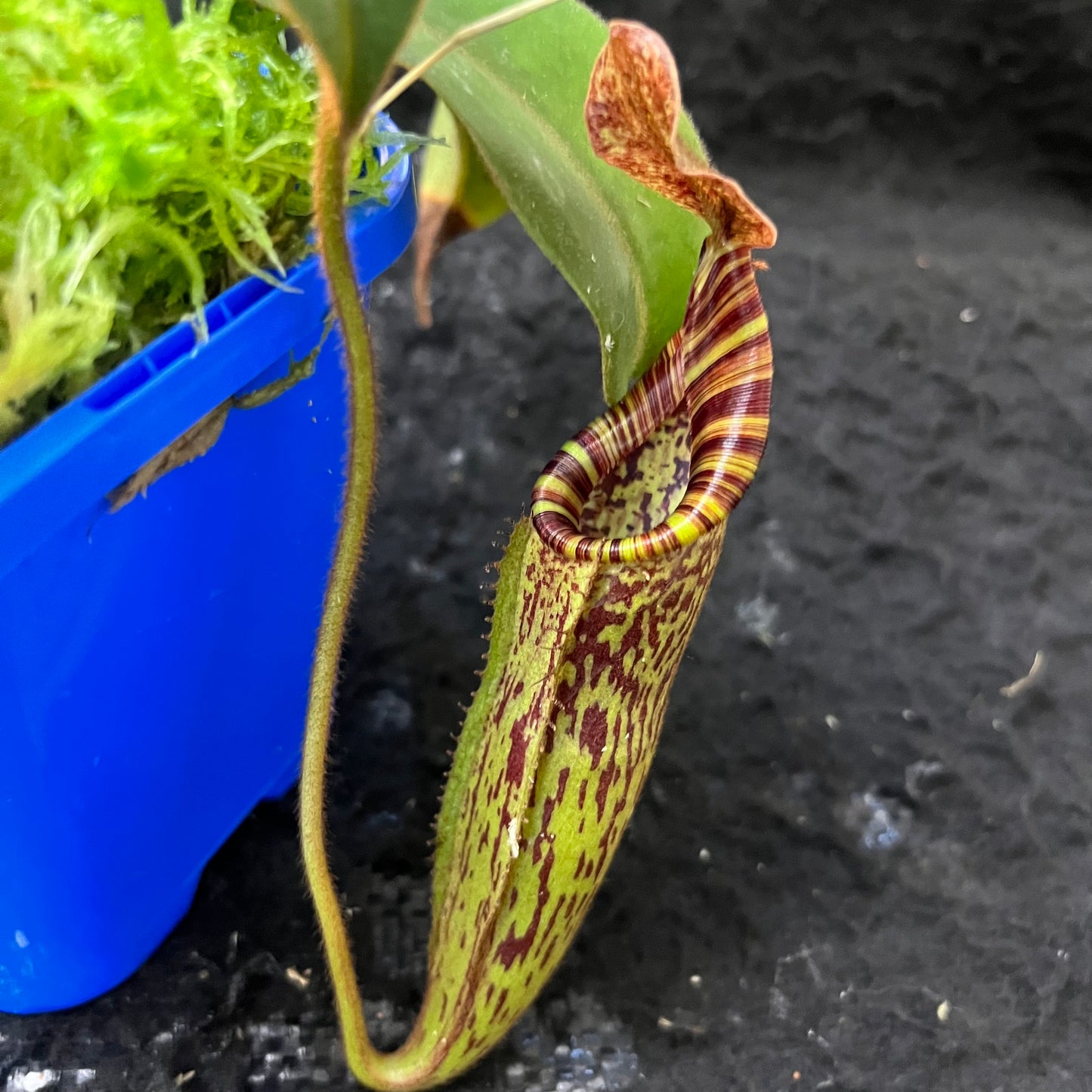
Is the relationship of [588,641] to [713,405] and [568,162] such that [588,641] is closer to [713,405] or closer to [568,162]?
[713,405]

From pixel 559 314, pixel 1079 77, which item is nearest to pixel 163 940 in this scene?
pixel 559 314

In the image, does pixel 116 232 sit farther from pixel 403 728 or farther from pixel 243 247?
pixel 403 728

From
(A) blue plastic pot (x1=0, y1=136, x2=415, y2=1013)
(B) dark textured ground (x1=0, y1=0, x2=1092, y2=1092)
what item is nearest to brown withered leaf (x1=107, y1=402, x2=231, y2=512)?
(A) blue plastic pot (x1=0, y1=136, x2=415, y2=1013)

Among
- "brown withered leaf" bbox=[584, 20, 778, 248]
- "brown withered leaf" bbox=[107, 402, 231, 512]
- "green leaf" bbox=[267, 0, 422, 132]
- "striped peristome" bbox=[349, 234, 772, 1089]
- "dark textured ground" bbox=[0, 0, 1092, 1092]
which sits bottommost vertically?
"dark textured ground" bbox=[0, 0, 1092, 1092]

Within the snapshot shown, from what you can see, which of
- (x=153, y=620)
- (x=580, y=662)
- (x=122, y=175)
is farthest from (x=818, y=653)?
(x=122, y=175)

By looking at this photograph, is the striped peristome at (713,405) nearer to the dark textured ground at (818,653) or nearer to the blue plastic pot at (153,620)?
the blue plastic pot at (153,620)

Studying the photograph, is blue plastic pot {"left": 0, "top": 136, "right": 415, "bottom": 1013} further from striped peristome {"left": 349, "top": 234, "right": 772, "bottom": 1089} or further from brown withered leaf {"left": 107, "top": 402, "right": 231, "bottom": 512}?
striped peristome {"left": 349, "top": 234, "right": 772, "bottom": 1089}
